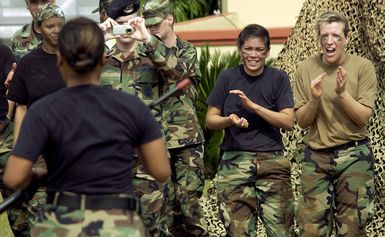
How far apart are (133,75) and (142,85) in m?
0.09

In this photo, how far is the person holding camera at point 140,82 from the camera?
312 inches

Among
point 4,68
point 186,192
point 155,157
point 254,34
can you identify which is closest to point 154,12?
point 254,34

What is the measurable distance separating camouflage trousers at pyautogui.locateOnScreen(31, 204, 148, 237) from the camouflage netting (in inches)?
155

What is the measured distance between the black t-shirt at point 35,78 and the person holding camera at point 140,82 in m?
0.46

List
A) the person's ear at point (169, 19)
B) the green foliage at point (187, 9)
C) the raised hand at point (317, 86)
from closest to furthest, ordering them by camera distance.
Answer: the raised hand at point (317, 86) → the person's ear at point (169, 19) → the green foliage at point (187, 9)

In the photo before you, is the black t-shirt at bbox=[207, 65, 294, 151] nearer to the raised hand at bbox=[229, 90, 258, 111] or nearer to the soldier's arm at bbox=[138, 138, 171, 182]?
the raised hand at bbox=[229, 90, 258, 111]

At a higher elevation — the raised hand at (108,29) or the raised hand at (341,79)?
the raised hand at (108,29)

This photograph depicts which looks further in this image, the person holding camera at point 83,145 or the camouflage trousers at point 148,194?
the camouflage trousers at point 148,194

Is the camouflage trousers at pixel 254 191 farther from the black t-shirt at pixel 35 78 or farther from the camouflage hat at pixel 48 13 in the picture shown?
the camouflage hat at pixel 48 13

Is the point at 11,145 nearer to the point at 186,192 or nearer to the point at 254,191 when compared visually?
the point at 186,192

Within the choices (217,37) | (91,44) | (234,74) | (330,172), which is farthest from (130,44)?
(217,37)

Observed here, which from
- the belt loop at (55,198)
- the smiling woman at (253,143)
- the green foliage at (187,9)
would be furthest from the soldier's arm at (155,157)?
the green foliage at (187,9)

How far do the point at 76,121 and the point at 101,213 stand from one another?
1.41ft

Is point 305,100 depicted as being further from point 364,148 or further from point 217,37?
point 217,37
